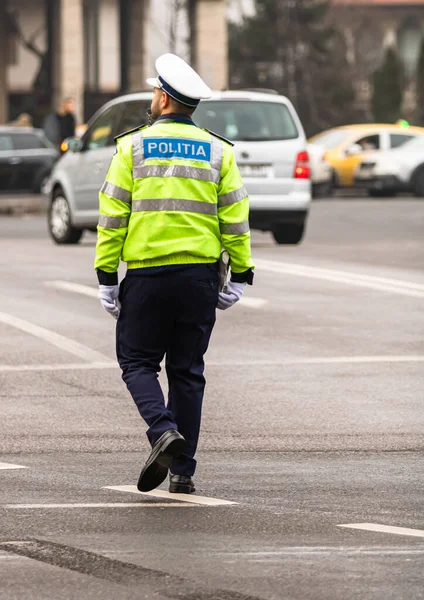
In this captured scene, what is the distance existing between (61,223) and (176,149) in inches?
564

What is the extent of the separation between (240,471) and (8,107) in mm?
41307

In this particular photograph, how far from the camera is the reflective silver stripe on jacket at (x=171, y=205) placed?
7.07 metres

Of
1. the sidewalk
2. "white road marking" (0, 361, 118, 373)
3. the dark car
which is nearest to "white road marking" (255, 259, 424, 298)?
"white road marking" (0, 361, 118, 373)

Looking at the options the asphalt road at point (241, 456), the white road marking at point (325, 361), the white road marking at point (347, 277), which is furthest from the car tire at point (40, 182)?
the white road marking at point (325, 361)

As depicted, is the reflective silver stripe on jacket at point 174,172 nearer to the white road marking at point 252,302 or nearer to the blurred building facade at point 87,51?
the white road marking at point 252,302

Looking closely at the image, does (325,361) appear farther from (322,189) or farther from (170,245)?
(322,189)

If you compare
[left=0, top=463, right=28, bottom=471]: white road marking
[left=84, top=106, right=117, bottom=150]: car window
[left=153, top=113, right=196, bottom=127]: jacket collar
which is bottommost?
[left=84, top=106, right=117, bottom=150]: car window

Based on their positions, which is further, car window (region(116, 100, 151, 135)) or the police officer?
car window (region(116, 100, 151, 135))

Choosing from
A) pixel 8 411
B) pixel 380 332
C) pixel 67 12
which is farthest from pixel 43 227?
pixel 67 12

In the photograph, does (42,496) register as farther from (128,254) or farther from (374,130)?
(374,130)

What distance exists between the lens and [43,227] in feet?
83.9

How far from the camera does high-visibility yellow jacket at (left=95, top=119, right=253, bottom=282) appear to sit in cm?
707

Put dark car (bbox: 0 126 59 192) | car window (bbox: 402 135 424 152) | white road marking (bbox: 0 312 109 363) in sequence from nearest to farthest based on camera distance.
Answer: white road marking (bbox: 0 312 109 363) → dark car (bbox: 0 126 59 192) → car window (bbox: 402 135 424 152)

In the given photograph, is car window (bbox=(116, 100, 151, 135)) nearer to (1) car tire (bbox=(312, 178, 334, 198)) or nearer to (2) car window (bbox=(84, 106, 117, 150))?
(2) car window (bbox=(84, 106, 117, 150))
